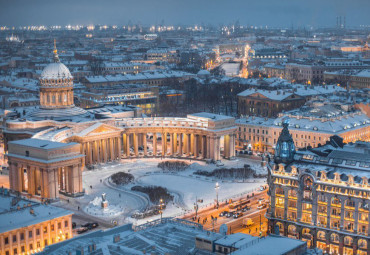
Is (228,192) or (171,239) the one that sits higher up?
(171,239)

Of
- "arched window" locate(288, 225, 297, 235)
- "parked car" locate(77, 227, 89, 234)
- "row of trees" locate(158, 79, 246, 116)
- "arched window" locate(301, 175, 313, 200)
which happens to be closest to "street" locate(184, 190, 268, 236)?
"arched window" locate(288, 225, 297, 235)

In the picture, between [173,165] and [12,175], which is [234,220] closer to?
[173,165]

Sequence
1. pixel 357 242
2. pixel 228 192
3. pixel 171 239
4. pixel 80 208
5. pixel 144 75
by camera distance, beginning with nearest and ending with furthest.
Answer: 1. pixel 171 239
2. pixel 357 242
3. pixel 80 208
4. pixel 228 192
5. pixel 144 75

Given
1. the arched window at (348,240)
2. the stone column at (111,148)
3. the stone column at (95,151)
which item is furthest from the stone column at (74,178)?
the arched window at (348,240)

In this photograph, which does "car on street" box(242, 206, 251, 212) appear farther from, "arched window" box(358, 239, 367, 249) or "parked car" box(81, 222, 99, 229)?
"parked car" box(81, 222, 99, 229)

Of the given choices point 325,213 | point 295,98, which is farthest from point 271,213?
point 295,98

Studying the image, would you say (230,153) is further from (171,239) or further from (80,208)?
(171,239)

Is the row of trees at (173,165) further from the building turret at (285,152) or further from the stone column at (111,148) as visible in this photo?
the building turret at (285,152)
